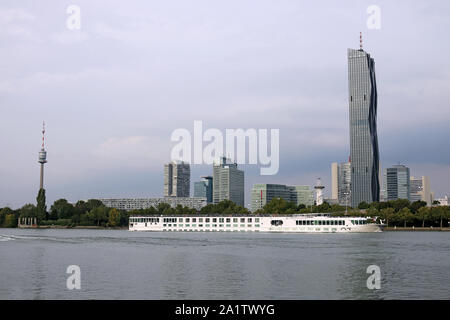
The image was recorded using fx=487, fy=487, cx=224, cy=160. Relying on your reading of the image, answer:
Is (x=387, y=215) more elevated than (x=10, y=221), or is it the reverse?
(x=387, y=215)

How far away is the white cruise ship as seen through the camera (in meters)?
120

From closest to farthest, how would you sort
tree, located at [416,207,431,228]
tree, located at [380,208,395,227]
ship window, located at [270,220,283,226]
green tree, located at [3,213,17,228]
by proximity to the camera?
ship window, located at [270,220,283,226]
tree, located at [416,207,431,228]
tree, located at [380,208,395,227]
green tree, located at [3,213,17,228]

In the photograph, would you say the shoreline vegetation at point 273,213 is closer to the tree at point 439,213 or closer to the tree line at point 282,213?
the tree line at point 282,213

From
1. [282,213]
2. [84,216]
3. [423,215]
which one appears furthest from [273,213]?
[84,216]

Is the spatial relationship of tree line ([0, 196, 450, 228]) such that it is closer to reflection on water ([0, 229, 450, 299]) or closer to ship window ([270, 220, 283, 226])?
ship window ([270, 220, 283, 226])

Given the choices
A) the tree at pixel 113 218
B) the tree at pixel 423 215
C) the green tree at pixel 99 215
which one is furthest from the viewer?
the green tree at pixel 99 215

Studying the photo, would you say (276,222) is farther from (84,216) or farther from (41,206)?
(41,206)

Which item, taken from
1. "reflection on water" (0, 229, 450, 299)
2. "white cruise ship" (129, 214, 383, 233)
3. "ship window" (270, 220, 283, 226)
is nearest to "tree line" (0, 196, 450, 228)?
"white cruise ship" (129, 214, 383, 233)

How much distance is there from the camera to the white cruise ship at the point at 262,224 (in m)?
120

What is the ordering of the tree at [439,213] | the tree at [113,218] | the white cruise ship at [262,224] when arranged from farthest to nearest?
the tree at [113,218] → the tree at [439,213] → the white cruise ship at [262,224]

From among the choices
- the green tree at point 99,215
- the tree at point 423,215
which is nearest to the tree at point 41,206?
the green tree at point 99,215

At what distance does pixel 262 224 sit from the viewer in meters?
130
